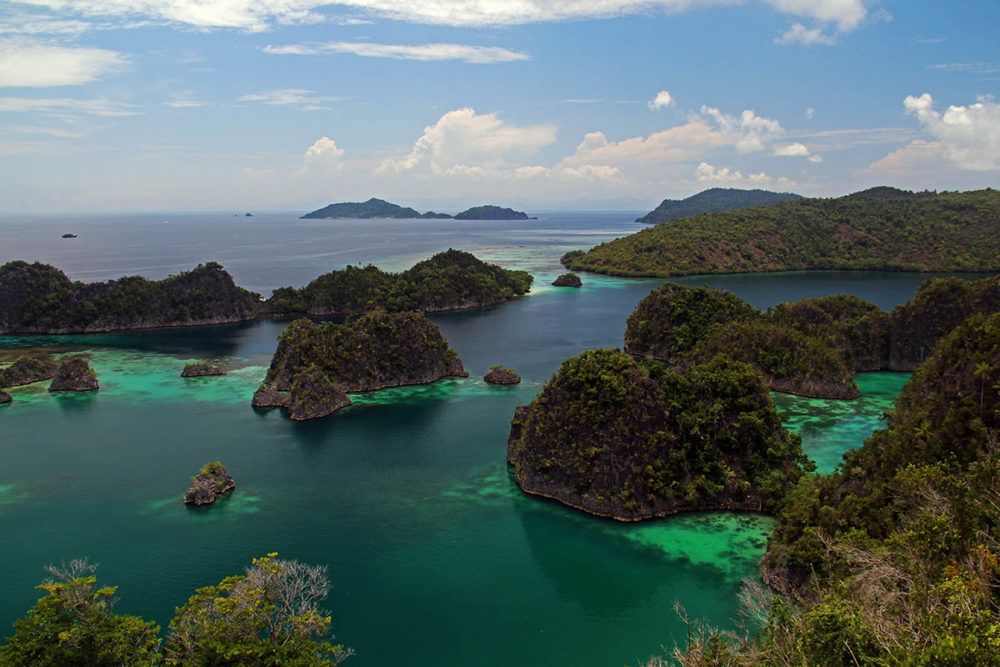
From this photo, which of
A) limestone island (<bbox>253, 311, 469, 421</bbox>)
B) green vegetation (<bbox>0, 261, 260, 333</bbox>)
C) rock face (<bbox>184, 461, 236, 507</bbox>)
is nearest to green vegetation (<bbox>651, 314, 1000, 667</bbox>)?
rock face (<bbox>184, 461, 236, 507</bbox>)

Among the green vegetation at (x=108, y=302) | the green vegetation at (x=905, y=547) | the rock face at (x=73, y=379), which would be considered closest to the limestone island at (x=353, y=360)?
the rock face at (x=73, y=379)

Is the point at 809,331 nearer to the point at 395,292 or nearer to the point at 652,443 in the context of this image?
Result: the point at 652,443

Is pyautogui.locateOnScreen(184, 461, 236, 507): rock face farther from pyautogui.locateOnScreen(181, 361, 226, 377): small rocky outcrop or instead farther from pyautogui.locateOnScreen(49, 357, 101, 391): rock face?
pyautogui.locateOnScreen(49, 357, 101, 391): rock face

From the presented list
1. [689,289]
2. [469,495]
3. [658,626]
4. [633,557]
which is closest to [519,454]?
[469,495]

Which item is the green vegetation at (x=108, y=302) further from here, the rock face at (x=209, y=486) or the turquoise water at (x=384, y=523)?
the rock face at (x=209, y=486)

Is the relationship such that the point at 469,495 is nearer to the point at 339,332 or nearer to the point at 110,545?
the point at 110,545

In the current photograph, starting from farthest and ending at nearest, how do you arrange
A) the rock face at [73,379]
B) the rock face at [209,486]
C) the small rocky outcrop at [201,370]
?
1. the small rocky outcrop at [201,370]
2. the rock face at [73,379]
3. the rock face at [209,486]

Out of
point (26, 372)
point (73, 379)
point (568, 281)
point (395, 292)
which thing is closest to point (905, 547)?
point (73, 379)
